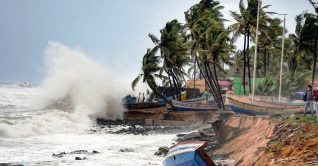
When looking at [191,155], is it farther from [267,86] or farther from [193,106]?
[267,86]

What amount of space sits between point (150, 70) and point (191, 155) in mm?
30217

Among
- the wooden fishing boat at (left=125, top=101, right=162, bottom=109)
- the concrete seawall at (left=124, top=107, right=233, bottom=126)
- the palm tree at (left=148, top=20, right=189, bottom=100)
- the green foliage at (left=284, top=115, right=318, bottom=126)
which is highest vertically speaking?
the palm tree at (left=148, top=20, right=189, bottom=100)

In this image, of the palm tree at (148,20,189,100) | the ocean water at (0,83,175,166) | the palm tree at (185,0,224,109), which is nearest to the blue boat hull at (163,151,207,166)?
the ocean water at (0,83,175,166)

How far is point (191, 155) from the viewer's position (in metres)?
12.5

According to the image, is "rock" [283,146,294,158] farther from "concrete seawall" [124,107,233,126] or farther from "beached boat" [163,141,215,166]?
"concrete seawall" [124,107,233,126]

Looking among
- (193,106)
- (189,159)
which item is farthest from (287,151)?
(193,106)

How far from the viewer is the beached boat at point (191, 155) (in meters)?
12.5

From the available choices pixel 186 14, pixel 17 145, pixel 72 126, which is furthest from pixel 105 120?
pixel 17 145

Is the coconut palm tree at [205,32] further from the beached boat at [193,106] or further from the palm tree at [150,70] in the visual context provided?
the palm tree at [150,70]

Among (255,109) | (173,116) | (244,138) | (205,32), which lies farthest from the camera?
(205,32)

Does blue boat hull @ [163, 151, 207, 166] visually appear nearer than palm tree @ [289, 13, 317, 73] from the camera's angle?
Yes

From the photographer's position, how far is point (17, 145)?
2247 centimetres

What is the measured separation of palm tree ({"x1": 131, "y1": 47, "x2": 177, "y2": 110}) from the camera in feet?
138

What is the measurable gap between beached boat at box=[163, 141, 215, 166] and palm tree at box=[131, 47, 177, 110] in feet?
94.2
